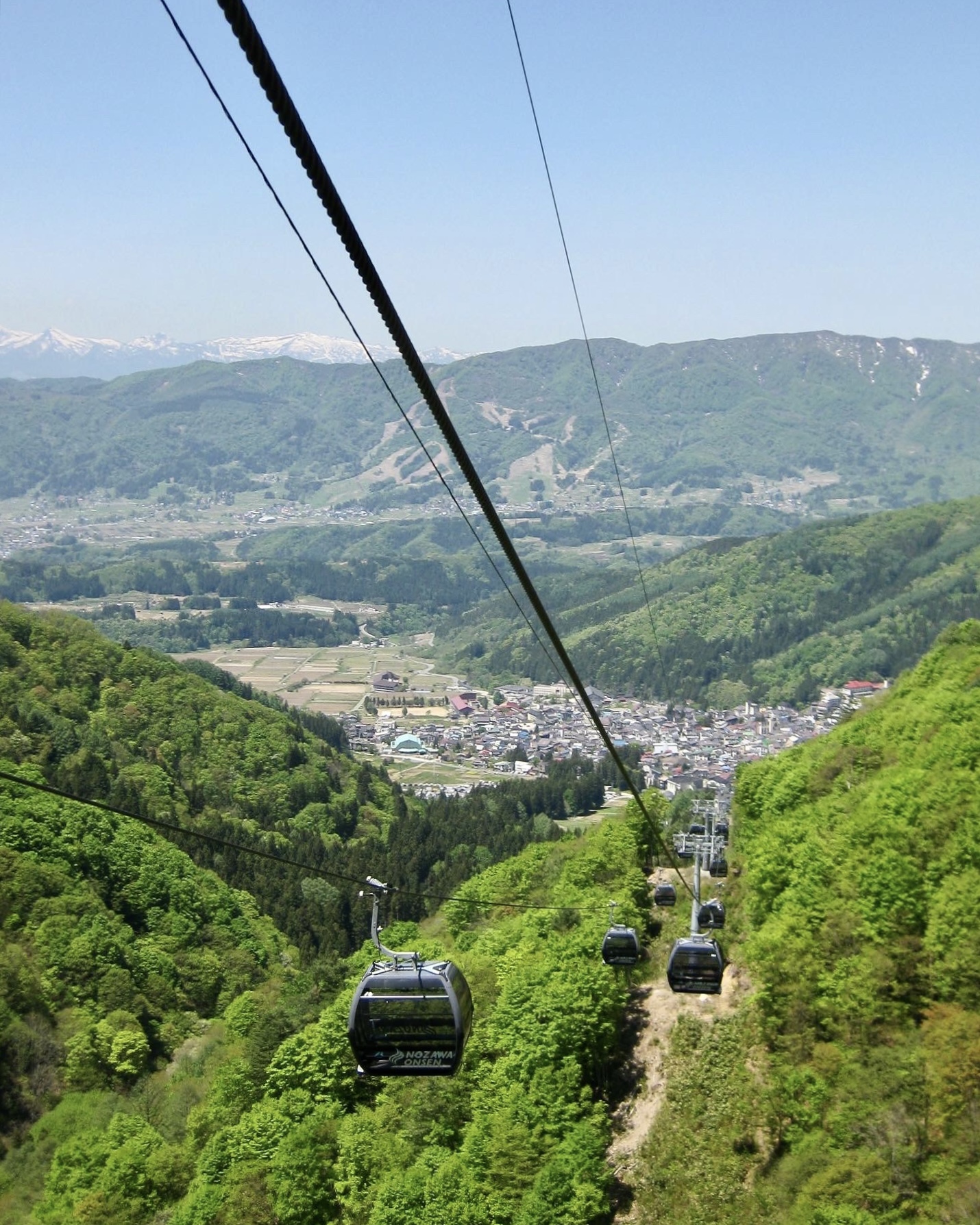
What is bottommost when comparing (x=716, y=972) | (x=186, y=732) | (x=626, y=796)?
(x=626, y=796)

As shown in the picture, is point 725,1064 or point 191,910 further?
point 191,910

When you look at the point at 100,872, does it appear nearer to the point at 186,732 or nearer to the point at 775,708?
the point at 186,732

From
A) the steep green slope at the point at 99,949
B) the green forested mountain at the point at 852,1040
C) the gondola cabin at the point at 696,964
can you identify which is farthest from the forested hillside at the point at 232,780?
the gondola cabin at the point at 696,964

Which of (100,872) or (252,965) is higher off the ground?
(100,872)

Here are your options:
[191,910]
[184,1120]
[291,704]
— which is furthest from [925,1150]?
[291,704]

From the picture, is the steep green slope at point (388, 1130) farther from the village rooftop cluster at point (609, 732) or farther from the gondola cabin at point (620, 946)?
the village rooftop cluster at point (609, 732)

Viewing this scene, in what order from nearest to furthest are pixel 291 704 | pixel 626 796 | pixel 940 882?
pixel 940 882, pixel 626 796, pixel 291 704

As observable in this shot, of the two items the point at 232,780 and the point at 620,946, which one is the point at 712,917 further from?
the point at 232,780
